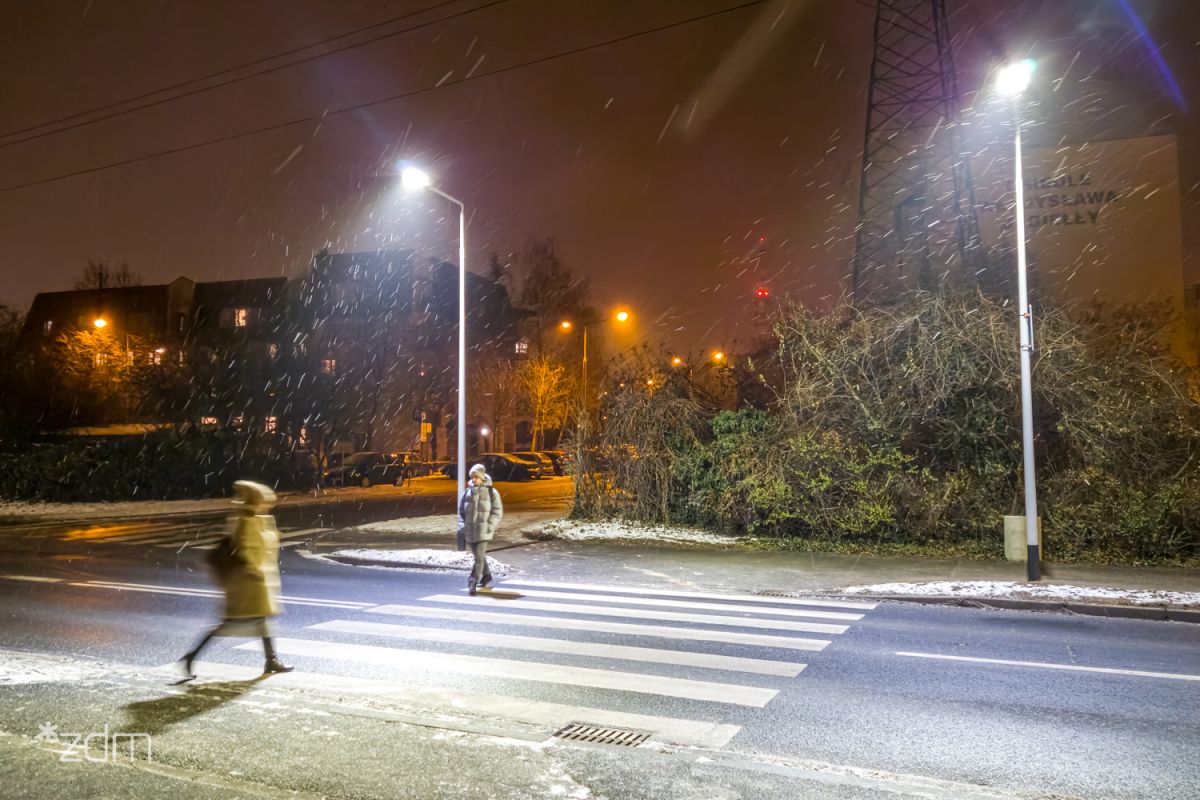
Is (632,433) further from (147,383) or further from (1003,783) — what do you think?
(147,383)

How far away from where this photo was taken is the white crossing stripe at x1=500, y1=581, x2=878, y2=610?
10.9 metres

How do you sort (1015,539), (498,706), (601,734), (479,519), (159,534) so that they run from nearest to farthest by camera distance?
(601,734) → (498,706) → (479,519) → (1015,539) → (159,534)

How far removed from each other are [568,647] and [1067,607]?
254 inches

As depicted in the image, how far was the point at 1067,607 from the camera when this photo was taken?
10352mm

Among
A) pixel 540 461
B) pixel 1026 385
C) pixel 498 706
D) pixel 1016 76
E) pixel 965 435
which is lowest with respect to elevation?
pixel 498 706

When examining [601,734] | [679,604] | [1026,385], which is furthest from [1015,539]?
[601,734]

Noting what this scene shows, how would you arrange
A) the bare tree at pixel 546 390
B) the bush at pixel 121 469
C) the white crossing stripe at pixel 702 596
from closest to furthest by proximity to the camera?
the white crossing stripe at pixel 702 596, the bush at pixel 121 469, the bare tree at pixel 546 390

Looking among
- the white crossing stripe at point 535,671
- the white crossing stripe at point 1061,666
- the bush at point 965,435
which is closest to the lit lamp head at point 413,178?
the bush at point 965,435

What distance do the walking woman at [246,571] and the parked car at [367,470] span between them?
111ft

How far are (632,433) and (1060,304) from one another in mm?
9573

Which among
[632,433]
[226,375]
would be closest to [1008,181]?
[632,433]

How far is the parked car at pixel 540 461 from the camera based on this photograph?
44281 mm

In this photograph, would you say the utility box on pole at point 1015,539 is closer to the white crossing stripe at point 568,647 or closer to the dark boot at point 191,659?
the white crossing stripe at point 568,647

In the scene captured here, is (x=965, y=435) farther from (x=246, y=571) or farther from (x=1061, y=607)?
(x=246, y=571)
